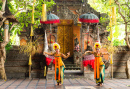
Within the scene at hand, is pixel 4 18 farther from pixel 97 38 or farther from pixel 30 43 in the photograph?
pixel 97 38

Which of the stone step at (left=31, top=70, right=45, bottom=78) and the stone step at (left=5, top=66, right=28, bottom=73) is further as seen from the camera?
the stone step at (left=5, top=66, right=28, bottom=73)

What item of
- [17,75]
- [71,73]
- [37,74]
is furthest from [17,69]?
[71,73]

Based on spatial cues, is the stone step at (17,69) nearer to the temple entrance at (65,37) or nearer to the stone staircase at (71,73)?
the stone staircase at (71,73)

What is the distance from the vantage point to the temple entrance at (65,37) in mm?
13398

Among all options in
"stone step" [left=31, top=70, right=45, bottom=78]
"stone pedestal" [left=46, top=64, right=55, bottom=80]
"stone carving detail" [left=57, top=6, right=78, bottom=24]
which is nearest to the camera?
"stone pedestal" [left=46, top=64, right=55, bottom=80]

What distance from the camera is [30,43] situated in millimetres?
10406

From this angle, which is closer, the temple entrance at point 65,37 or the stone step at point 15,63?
the stone step at point 15,63

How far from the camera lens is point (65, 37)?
44.2 feet

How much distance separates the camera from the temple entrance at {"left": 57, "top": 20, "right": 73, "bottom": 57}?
13398mm

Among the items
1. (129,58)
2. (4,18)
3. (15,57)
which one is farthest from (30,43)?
(129,58)

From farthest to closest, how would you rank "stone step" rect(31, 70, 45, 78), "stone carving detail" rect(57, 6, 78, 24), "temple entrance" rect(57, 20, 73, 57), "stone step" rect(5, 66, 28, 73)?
"temple entrance" rect(57, 20, 73, 57)
"stone carving detail" rect(57, 6, 78, 24)
"stone step" rect(5, 66, 28, 73)
"stone step" rect(31, 70, 45, 78)

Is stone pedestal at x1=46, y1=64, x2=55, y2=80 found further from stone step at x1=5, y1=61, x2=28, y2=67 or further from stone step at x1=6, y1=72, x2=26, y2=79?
stone step at x1=5, y1=61, x2=28, y2=67

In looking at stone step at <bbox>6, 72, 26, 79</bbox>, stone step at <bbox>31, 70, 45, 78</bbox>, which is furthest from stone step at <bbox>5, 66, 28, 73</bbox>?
stone step at <bbox>31, 70, 45, 78</bbox>

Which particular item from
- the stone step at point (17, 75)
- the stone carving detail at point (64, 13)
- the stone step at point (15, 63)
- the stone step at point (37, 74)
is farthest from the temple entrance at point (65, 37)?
the stone step at point (17, 75)
